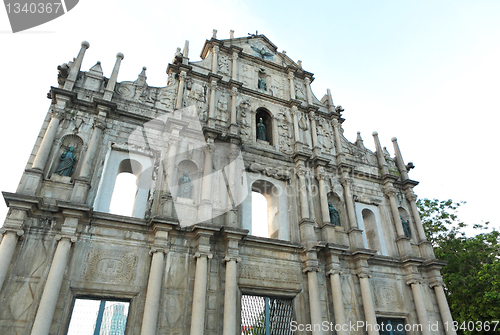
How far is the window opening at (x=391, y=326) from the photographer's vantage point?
11.8 meters

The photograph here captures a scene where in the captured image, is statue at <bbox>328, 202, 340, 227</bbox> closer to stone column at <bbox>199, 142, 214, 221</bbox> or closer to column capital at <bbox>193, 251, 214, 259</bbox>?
stone column at <bbox>199, 142, 214, 221</bbox>

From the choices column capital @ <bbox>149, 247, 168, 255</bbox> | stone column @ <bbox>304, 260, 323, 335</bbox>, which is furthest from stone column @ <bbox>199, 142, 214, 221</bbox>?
stone column @ <bbox>304, 260, 323, 335</bbox>

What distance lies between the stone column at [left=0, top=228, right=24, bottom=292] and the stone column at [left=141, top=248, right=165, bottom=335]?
3268 mm

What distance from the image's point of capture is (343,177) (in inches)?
568

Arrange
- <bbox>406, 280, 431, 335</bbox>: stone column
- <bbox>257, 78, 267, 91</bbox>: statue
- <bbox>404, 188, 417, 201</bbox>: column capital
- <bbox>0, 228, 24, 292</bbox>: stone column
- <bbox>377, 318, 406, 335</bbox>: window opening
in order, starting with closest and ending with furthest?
1. <bbox>0, 228, 24, 292</bbox>: stone column
2. <bbox>377, 318, 406, 335</bbox>: window opening
3. <bbox>406, 280, 431, 335</bbox>: stone column
4. <bbox>404, 188, 417, 201</bbox>: column capital
5. <bbox>257, 78, 267, 91</bbox>: statue

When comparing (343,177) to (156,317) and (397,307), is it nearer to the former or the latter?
(397,307)

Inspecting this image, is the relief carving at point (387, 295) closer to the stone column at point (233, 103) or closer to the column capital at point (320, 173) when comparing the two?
the column capital at point (320, 173)

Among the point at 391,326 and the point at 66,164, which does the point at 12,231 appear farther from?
the point at 391,326

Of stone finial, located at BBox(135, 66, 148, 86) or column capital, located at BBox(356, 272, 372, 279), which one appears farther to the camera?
stone finial, located at BBox(135, 66, 148, 86)

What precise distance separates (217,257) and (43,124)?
7.01 m

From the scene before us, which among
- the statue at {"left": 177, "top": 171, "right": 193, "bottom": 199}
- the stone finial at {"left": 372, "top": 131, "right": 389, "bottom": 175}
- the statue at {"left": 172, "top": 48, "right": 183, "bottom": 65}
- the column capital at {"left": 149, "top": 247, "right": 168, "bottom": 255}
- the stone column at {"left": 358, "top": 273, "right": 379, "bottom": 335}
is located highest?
the statue at {"left": 172, "top": 48, "right": 183, "bottom": 65}

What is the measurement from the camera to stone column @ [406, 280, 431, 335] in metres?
11.9

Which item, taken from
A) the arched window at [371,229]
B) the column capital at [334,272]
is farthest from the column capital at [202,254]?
the arched window at [371,229]

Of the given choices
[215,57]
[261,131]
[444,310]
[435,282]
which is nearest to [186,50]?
[215,57]
